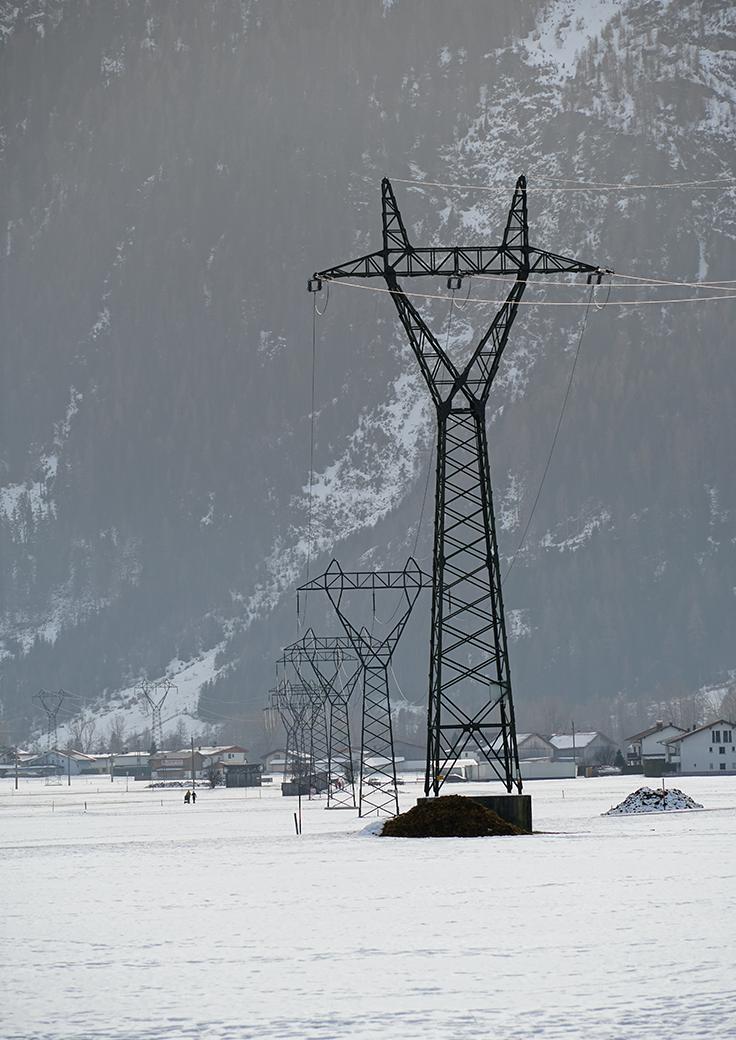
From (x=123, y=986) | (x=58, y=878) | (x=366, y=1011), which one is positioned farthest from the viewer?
(x=58, y=878)

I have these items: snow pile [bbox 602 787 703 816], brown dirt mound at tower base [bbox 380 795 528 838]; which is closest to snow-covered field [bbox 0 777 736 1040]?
brown dirt mound at tower base [bbox 380 795 528 838]

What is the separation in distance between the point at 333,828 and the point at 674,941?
38.7 metres

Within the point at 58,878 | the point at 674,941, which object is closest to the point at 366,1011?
the point at 674,941

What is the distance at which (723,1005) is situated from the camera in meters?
14.6

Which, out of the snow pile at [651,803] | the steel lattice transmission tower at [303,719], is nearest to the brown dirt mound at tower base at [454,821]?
the snow pile at [651,803]

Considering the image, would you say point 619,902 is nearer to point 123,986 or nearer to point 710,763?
point 123,986

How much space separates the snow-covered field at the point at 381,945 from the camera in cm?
1452

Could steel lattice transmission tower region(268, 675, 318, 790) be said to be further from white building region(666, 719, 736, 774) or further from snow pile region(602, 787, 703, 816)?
white building region(666, 719, 736, 774)

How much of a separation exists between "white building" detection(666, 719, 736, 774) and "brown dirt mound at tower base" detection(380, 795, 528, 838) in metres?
150

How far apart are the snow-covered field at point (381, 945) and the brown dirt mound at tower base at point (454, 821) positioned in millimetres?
4858

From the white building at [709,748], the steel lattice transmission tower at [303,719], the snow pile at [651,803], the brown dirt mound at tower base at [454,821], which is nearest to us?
the brown dirt mound at tower base at [454,821]

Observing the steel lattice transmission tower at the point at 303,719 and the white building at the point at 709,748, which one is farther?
the white building at the point at 709,748

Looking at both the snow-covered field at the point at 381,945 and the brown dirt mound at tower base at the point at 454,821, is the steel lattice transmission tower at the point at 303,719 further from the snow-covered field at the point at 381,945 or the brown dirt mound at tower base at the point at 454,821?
the snow-covered field at the point at 381,945

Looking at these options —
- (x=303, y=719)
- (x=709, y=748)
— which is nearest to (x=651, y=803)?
(x=303, y=719)
